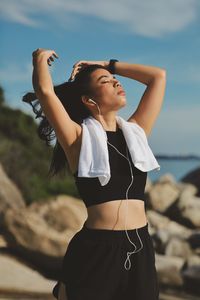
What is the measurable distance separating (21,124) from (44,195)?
13.0 ft

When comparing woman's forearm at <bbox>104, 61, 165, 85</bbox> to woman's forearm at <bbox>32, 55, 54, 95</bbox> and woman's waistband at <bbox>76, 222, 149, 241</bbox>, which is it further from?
woman's waistband at <bbox>76, 222, 149, 241</bbox>

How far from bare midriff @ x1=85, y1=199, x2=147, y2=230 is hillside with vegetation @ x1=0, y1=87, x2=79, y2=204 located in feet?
30.4

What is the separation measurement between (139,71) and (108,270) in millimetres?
1063

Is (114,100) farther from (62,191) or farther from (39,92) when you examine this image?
(62,191)

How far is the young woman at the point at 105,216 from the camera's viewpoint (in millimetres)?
2863

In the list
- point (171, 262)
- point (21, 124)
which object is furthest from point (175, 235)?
point (21, 124)

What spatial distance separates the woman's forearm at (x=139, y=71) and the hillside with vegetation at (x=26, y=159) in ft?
29.1

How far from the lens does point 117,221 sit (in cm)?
290

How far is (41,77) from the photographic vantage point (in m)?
2.86

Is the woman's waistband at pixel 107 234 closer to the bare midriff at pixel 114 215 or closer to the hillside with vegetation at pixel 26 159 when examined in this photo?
the bare midriff at pixel 114 215

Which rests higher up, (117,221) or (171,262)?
(117,221)

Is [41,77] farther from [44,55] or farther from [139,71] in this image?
[139,71]

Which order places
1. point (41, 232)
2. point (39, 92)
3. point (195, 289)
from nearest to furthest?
1. point (39, 92)
2. point (41, 232)
3. point (195, 289)

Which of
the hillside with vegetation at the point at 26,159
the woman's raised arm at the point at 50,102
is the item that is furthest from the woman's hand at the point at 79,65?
the hillside with vegetation at the point at 26,159
